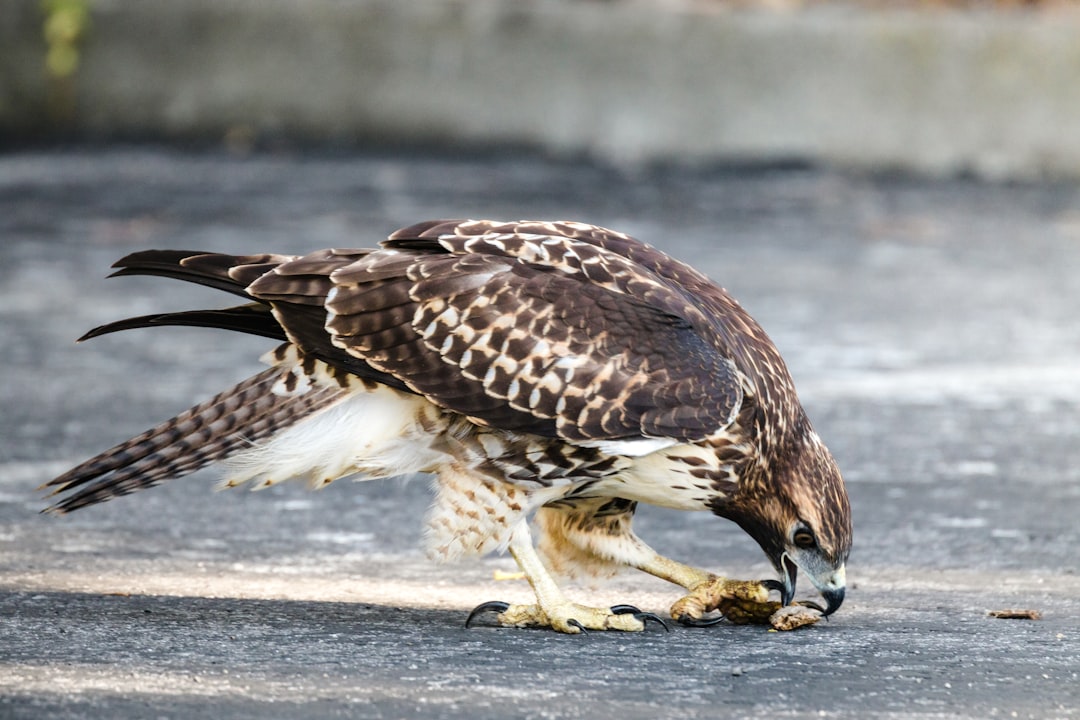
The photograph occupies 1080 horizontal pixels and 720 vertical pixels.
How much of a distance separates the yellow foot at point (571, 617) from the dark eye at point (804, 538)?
42cm

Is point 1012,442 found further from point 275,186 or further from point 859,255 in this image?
point 275,186

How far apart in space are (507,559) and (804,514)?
1373mm

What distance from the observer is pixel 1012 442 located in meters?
6.78

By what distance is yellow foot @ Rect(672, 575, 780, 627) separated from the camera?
14.8 ft

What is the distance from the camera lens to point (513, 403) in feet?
14.1

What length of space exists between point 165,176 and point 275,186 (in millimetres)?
824

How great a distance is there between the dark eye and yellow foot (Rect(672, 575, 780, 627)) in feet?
0.59

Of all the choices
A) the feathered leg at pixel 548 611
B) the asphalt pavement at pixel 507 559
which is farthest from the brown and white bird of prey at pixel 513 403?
the asphalt pavement at pixel 507 559

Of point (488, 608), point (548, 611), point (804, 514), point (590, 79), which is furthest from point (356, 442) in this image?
point (590, 79)

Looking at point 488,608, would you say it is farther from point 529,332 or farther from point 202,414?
point 202,414

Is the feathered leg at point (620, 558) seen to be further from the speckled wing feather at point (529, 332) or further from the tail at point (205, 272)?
the tail at point (205, 272)

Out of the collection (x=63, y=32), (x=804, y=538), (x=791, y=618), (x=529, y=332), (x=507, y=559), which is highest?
(x=63, y=32)

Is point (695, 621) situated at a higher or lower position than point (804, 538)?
lower

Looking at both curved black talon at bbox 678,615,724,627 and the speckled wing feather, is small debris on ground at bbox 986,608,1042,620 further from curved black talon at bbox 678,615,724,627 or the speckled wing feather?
the speckled wing feather
